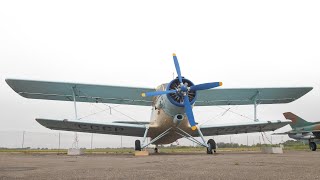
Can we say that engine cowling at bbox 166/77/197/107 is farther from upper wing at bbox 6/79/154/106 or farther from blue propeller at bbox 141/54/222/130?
upper wing at bbox 6/79/154/106

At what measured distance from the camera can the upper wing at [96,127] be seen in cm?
1719

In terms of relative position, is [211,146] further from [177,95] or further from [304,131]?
[304,131]

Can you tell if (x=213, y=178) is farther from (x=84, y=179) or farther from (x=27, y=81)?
(x=27, y=81)

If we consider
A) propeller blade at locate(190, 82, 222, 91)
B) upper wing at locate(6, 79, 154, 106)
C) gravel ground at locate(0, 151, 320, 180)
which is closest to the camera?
gravel ground at locate(0, 151, 320, 180)

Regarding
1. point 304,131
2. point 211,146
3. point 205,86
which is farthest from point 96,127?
point 304,131

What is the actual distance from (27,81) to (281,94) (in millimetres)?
15535

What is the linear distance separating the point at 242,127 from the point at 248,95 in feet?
7.84

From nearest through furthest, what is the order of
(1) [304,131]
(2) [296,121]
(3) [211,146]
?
(3) [211,146] < (1) [304,131] < (2) [296,121]

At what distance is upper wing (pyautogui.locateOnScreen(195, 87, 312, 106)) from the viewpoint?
2009 centimetres

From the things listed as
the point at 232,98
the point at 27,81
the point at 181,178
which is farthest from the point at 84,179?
the point at 232,98

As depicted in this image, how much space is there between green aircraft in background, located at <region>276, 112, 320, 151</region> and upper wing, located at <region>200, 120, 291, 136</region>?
8814 millimetres

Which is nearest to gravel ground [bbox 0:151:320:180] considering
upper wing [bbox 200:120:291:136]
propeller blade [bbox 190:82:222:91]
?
propeller blade [bbox 190:82:222:91]

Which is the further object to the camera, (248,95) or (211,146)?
(248,95)

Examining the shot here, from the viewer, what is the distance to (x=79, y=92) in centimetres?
1944
